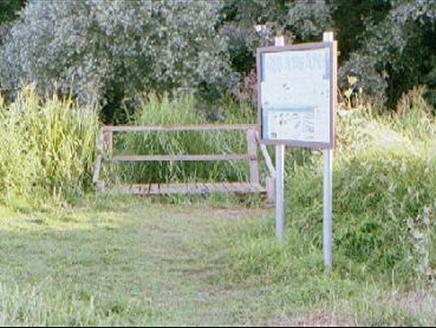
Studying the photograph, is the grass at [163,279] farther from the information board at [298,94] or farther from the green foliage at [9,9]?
the green foliage at [9,9]

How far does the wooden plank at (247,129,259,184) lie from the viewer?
10.8 m

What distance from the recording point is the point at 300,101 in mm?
7000

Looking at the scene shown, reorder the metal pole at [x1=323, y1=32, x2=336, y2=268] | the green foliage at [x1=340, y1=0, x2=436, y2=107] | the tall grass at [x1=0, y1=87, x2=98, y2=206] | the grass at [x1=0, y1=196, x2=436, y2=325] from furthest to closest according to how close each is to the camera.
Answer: the green foliage at [x1=340, y1=0, x2=436, y2=107] < the tall grass at [x1=0, y1=87, x2=98, y2=206] < the metal pole at [x1=323, y1=32, x2=336, y2=268] < the grass at [x1=0, y1=196, x2=436, y2=325]

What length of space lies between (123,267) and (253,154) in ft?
14.8

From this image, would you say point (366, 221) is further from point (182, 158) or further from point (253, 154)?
point (182, 158)

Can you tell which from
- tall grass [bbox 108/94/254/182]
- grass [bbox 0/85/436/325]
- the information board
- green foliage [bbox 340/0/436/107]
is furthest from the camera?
green foliage [bbox 340/0/436/107]

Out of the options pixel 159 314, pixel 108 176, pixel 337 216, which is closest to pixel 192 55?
pixel 108 176

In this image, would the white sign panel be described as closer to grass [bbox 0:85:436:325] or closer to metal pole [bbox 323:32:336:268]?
metal pole [bbox 323:32:336:268]

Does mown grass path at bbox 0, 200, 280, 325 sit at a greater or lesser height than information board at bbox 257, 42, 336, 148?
lesser

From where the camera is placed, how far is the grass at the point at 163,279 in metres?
4.66

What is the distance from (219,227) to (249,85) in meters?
6.29

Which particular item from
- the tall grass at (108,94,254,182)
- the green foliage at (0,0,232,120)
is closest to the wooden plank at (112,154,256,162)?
the tall grass at (108,94,254,182)

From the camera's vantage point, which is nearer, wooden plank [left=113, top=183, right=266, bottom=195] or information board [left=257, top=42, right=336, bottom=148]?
information board [left=257, top=42, right=336, bottom=148]

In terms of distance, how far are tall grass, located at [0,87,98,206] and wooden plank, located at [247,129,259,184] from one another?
209cm
